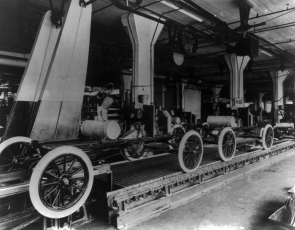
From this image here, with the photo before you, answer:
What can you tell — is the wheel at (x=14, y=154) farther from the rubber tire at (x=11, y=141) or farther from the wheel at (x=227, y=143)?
the wheel at (x=227, y=143)

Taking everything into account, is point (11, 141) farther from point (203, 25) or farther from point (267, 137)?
point (267, 137)

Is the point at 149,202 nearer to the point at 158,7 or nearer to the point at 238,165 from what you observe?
the point at 238,165

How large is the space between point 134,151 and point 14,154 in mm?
2682

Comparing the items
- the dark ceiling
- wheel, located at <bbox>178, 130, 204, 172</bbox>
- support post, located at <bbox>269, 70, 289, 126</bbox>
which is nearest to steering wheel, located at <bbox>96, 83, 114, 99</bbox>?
the dark ceiling

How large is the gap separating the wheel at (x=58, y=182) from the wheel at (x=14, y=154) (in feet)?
2.27

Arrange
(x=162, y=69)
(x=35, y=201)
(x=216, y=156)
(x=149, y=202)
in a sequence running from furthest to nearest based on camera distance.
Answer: (x=162, y=69)
(x=216, y=156)
(x=149, y=202)
(x=35, y=201)

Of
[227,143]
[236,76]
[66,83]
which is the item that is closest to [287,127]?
[236,76]

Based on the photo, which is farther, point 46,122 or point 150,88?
point 150,88

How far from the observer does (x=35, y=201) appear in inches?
121

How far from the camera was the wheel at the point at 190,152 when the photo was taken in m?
5.06

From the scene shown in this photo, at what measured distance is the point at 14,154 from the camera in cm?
431

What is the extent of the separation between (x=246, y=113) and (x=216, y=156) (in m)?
3.27

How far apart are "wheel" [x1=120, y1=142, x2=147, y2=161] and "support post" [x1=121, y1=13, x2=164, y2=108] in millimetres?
1678

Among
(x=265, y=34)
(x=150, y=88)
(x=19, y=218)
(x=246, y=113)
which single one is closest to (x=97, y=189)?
(x=19, y=218)
